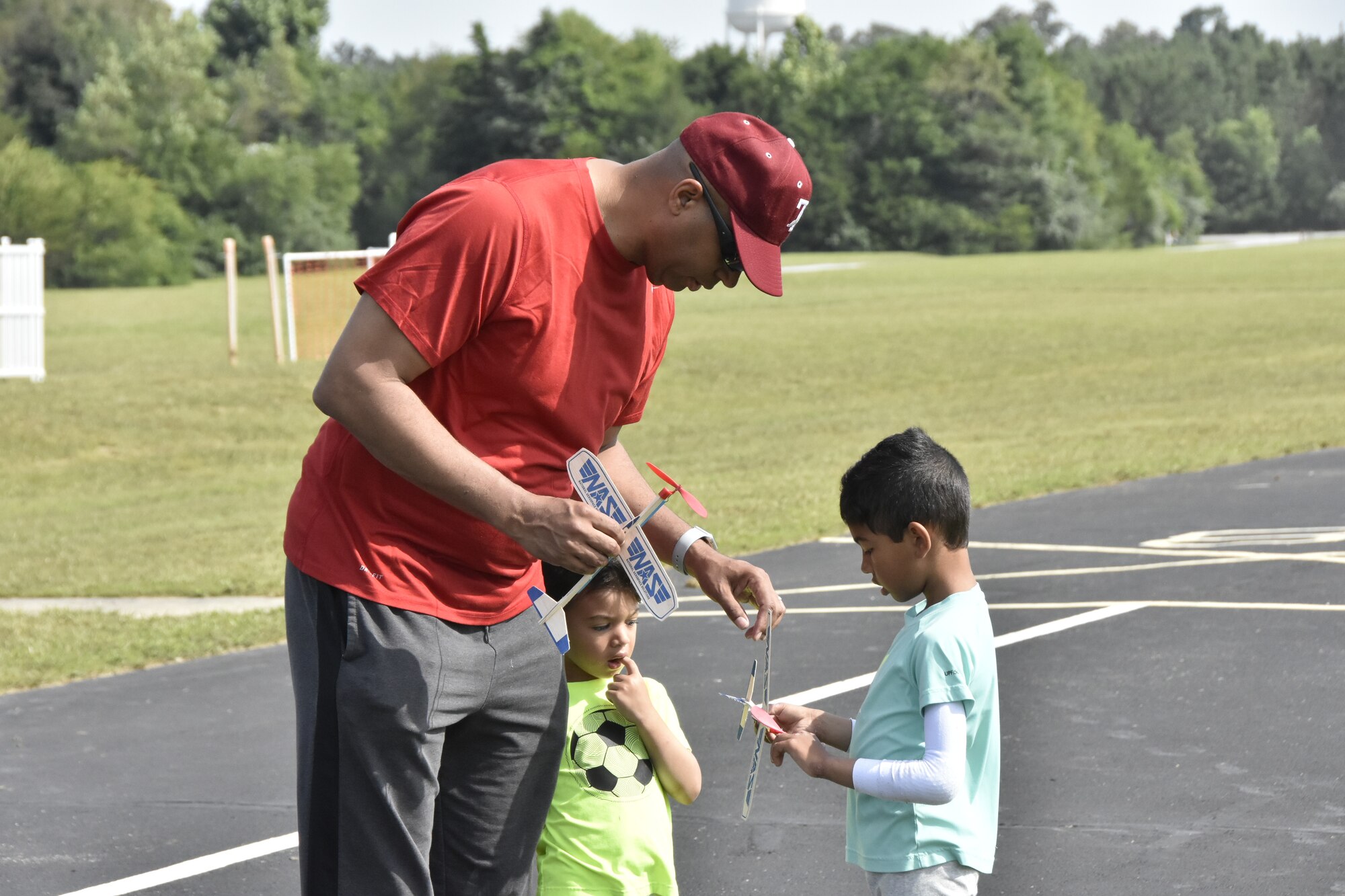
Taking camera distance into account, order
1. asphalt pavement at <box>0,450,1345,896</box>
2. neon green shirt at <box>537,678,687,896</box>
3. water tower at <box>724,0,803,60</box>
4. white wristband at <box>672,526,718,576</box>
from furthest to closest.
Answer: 1. water tower at <box>724,0,803,60</box>
2. asphalt pavement at <box>0,450,1345,896</box>
3. neon green shirt at <box>537,678,687,896</box>
4. white wristband at <box>672,526,718,576</box>

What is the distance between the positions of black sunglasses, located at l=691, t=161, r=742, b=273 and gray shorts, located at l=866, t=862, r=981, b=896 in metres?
1.22

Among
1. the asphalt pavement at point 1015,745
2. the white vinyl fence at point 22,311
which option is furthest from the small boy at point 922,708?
the white vinyl fence at point 22,311

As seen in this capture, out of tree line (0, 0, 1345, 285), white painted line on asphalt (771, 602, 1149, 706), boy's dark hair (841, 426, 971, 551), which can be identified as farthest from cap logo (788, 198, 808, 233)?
tree line (0, 0, 1345, 285)

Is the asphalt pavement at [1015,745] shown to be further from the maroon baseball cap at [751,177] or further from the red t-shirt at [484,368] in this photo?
the maroon baseball cap at [751,177]

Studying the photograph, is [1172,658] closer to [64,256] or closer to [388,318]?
[388,318]

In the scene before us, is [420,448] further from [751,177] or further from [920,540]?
[920,540]

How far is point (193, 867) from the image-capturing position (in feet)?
16.1

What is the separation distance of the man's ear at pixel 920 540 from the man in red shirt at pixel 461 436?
55 cm

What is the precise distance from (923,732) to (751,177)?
1.12 meters

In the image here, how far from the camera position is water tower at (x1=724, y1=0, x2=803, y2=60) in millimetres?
108938

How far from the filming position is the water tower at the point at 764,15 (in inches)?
4289

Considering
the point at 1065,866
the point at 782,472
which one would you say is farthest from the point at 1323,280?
the point at 1065,866

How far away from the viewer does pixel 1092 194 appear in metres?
88.1

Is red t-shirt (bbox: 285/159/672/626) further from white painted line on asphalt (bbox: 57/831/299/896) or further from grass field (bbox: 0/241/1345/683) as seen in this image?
grass field (bbox: 0/241/1345/683)
